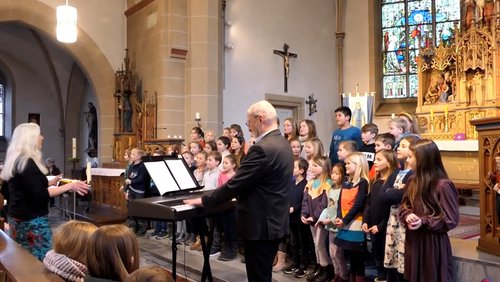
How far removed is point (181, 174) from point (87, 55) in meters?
7.82

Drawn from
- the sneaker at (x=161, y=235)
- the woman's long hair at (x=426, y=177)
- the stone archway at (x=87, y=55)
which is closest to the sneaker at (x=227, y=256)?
the sneaker at (x=161, y=235)

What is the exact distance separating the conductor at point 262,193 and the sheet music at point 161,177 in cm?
64

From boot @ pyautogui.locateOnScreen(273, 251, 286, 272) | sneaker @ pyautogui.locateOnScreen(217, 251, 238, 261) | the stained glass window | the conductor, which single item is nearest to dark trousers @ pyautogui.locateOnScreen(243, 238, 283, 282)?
the conductor

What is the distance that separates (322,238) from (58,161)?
1240 cm

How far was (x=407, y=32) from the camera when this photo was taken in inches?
491

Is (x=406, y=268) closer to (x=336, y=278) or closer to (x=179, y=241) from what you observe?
(x=336, y=278)

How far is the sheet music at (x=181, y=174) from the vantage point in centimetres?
367

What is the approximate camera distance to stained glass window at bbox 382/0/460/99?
39.0 feet

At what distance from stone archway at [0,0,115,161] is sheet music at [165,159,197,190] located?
296 inches

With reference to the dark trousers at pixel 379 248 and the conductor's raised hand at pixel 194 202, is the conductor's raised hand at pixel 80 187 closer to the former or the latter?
the conductor's raised hand at pixel 194 202

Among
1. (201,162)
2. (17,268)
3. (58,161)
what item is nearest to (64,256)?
(17,268)

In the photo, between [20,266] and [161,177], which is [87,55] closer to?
[161,177]

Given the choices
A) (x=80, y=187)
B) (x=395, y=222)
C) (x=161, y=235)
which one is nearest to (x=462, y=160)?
(x=395, y=222)

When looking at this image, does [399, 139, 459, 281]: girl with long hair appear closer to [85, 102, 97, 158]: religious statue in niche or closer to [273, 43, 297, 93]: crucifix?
[273, 43, 297, 93]: crucifix
